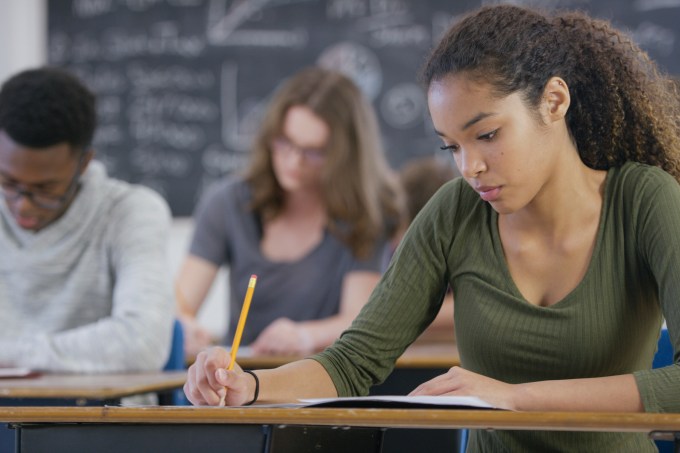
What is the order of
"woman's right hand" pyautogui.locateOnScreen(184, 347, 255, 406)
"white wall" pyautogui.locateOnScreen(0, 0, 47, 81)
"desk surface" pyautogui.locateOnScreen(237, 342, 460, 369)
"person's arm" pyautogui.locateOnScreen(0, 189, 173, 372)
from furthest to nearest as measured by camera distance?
1. "white wall" pyautogui.locateOnScreen(0, 0, 47, 81)
2. "desk surface" pyautogui.locateOnScreen(237, 342, 460, 369)
3. "person's arm" pyautogui.locateOnScreen(0, 189, 173, 372)
4. "woman's right hand" pyautogui.locateOnScreen(184, 347, 255, 406)

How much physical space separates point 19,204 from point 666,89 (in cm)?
143

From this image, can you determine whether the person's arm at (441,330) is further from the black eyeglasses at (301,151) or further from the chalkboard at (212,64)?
the chalkboard at (212,64)

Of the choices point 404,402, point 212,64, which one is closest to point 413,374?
point 404,402

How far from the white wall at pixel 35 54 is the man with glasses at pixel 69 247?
6.01ft

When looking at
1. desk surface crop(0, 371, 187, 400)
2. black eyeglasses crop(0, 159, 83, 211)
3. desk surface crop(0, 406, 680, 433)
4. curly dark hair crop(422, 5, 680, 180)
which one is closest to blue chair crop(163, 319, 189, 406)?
desk surface crop(0, 371, 187, 400)

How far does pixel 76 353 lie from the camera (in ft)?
7.04

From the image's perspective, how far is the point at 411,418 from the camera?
1.05m

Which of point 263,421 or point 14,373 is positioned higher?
point 263,421

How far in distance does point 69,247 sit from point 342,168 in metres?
0.94

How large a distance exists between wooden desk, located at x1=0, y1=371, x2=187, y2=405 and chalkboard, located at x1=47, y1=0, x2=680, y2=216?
244 cm

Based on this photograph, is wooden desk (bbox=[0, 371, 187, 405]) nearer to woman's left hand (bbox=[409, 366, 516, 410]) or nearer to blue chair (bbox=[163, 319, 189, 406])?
A: blue chair (bbox=[163, 319, 189, 406])

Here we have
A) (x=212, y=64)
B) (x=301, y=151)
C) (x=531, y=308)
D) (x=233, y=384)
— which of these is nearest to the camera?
(x=233, y=384)

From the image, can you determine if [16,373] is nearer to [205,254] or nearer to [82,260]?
[82,260]

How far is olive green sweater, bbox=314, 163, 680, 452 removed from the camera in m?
1.45
